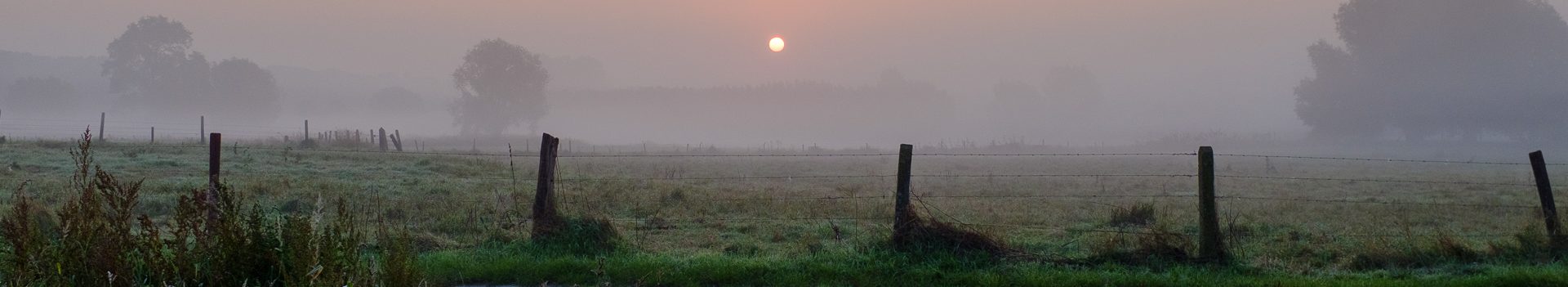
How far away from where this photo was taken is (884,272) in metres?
Answer: 7.17

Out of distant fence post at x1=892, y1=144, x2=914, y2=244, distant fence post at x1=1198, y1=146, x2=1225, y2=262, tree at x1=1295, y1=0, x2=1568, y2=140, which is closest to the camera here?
distant fence post at x1=1198, y1=146, x2=1225, y2=262

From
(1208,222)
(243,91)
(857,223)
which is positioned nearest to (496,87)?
(243,91)

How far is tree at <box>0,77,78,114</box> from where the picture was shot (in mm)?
96000

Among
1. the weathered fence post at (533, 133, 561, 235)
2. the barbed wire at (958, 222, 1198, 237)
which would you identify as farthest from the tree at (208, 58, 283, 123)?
the barbed wire at (958, 222, 1198, 237)

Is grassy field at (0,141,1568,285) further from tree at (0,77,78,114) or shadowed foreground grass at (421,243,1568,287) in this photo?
tree at (0,77,78,114)

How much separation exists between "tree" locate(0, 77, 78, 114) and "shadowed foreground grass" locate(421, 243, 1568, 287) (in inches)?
4772

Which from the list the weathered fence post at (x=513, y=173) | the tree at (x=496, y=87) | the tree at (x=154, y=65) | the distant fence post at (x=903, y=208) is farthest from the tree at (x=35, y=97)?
the distant fence post at (x=903, y=208)

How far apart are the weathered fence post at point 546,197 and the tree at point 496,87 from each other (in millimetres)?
72611

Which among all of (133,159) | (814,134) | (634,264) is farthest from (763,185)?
(814,134)

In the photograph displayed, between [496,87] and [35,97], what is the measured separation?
61797 millimetres

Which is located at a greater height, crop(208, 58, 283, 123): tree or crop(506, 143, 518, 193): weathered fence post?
crop(208, 58, 283, 123): tree

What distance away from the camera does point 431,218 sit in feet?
38.1

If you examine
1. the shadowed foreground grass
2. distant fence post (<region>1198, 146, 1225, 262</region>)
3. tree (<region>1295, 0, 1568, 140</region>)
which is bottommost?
the shadowed foreground grass

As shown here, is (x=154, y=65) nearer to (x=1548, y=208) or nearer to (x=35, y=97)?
(x=35, y=97)
